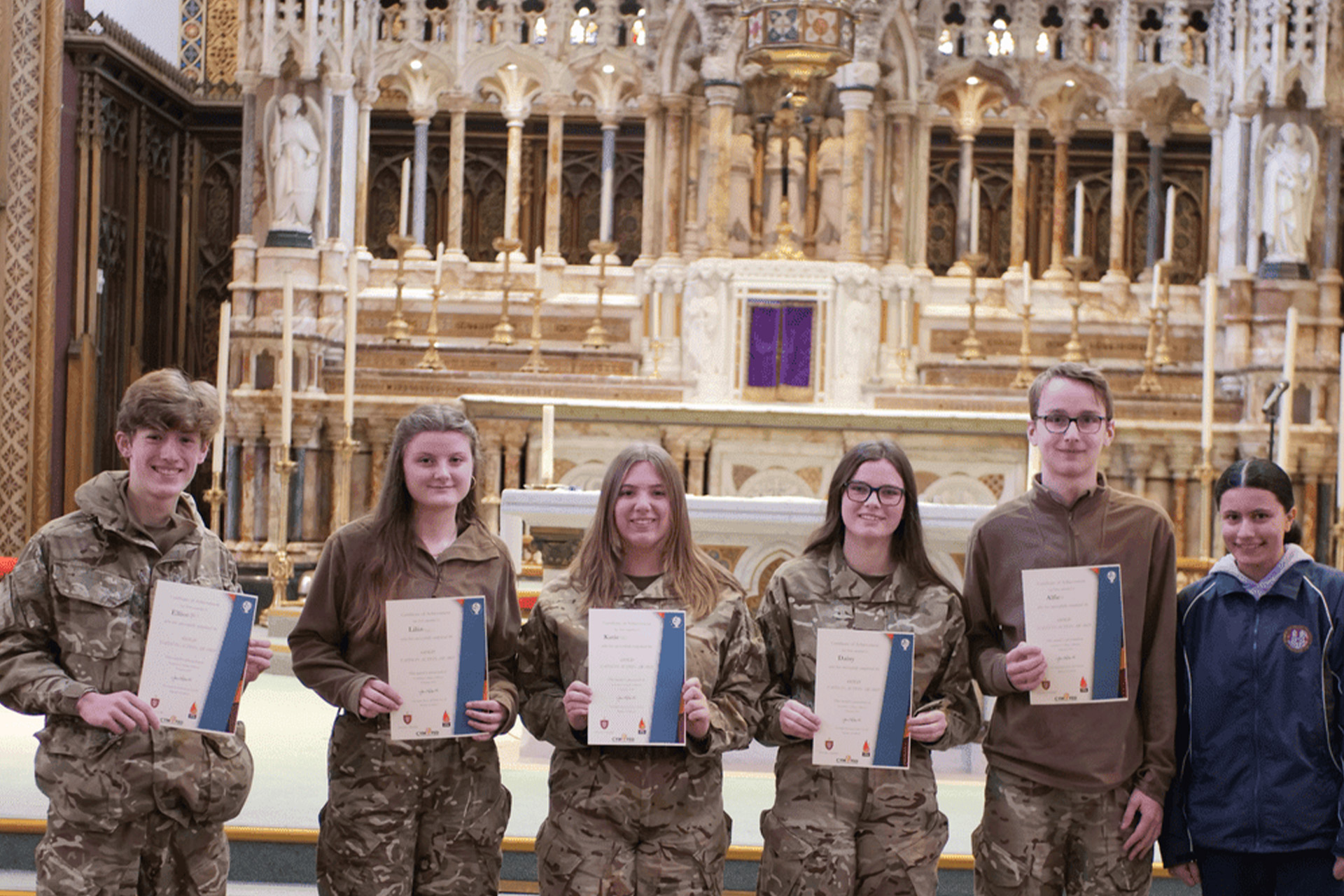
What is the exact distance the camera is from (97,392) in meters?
11.2

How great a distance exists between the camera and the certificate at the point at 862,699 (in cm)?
288

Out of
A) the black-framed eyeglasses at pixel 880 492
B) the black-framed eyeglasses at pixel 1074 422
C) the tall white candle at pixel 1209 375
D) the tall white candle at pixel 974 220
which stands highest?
the tall white candle at pixel 974 220

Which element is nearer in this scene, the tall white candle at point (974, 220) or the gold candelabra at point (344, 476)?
the gold candelabra at point (344, 476)

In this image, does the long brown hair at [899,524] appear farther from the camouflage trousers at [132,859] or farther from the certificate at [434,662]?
the camouflage trousers at [132,859]

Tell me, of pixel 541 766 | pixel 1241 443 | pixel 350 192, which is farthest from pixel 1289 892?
pixel 350 192

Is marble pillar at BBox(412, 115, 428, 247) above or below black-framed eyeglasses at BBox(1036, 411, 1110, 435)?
above

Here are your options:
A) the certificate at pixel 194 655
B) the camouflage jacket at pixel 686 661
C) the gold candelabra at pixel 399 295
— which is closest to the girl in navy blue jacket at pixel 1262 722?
the camouflage jacket at pixel 686 661

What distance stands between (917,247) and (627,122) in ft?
10.1

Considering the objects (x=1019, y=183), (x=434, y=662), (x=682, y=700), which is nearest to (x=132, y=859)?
(x=434, y=662)

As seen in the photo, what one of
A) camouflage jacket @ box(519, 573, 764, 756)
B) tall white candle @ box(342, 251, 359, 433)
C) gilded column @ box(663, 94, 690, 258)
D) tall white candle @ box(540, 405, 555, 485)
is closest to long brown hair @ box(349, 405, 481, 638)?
camouflage jacket @ box(519, 573, 764, 756)

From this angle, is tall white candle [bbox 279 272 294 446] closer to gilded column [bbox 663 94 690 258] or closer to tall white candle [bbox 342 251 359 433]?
tall white candle [bbox 342 251 359 433]

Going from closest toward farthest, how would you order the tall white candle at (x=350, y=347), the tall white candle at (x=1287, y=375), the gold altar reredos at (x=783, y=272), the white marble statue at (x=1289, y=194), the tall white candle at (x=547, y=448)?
1. the tall white candle at (x=547, y=448)
2. the tall white candle at (x=1287, y=375)
3. the tall white candle at (x=350, y=347)
4. the gold altar reredos at (x=783, y=272)
5. the white marble statue at (x=1289, y=194)

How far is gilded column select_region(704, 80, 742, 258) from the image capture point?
9656 millimetres

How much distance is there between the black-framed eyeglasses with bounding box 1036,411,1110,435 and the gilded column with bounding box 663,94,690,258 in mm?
7132
